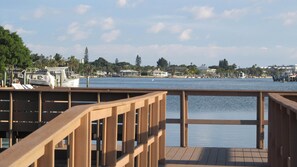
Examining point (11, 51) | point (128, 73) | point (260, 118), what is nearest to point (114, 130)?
point (260, 118)

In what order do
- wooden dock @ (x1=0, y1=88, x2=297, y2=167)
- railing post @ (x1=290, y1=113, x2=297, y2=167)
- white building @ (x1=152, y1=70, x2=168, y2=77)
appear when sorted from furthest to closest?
white building @ (x1=152, y1=70, x2=168, y2=77) → railing post @ (x1=290, y1=113, x2=297, y2=167) → wooden dock @ (x1=0, y1=88, x2=297, y2=167)

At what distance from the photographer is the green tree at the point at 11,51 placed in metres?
58.7

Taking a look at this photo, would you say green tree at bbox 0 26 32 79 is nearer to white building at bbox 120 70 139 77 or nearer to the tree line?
the tree line

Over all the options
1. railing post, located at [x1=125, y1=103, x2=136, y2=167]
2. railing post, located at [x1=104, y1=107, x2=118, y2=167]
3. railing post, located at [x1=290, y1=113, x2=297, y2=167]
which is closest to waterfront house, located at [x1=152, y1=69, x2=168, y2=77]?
railing post, located at [x1=125, y1=103, x2=136, y2=167]

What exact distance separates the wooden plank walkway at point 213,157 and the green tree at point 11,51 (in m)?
49.7

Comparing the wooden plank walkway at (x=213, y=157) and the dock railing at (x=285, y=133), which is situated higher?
the dock railing at (x=285, y=133)

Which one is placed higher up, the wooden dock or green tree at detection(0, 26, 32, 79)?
green tree at detection(0, 26, 32, 79)

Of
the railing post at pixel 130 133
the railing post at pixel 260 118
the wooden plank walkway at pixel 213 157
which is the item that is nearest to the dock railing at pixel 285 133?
the wooden plank walkway at pixel 213 157

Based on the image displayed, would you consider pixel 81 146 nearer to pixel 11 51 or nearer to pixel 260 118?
pixel 260 118

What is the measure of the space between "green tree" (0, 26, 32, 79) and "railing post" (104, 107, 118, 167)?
54.1 metres

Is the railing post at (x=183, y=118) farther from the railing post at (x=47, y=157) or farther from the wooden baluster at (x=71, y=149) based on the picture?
the railing post at (x=47, y=157)

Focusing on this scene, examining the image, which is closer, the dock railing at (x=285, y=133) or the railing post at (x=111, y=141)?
the railing post at (x=111, y=141)

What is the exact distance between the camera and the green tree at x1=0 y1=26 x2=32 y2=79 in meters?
58.7

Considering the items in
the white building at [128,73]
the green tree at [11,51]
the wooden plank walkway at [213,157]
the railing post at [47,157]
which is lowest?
the wooden plank walkway at [213,157]
